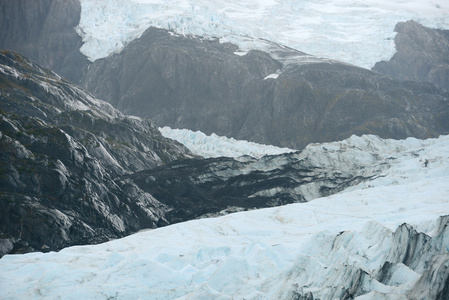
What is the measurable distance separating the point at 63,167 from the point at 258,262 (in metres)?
48.0

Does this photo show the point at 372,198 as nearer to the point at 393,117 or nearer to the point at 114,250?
the point at 114,250

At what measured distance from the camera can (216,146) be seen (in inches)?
6457

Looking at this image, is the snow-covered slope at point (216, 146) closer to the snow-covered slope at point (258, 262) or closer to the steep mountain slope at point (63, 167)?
the steep mountain slope at point (63, 167)

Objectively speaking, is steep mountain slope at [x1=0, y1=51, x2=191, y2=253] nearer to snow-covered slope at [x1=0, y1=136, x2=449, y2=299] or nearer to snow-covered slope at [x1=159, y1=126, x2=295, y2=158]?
snow-covered slope at [x1=159, y1=126, x2=295, y2=158]

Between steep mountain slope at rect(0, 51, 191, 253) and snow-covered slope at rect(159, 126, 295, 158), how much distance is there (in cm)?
909

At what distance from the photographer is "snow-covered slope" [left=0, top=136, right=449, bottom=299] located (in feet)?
161

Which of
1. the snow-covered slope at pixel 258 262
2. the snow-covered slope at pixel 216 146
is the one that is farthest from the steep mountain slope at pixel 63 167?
Result: the snow-covered slope at pixel 258 262

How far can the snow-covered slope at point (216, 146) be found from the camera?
159 metres

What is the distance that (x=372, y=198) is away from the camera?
91000 mm

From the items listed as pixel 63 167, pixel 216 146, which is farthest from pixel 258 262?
pixel 216 146

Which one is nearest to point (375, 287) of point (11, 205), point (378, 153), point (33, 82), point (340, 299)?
point (340, 299)

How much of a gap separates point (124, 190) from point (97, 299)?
2010 inches

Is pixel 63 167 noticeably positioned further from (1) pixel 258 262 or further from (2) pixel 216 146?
(2) pixel 216 146

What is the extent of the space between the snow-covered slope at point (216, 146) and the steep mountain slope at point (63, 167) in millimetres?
9086
